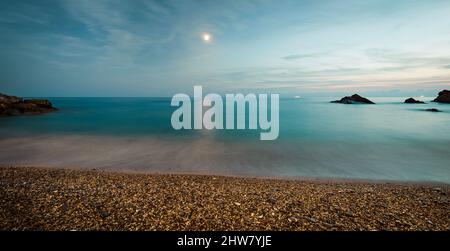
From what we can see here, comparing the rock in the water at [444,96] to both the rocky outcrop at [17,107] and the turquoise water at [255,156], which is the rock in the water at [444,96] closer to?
the turquoise water at [255,156]

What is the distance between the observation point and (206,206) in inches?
230

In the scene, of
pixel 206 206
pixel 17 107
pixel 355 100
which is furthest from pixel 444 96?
pixel 17 107

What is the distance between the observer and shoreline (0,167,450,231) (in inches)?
196

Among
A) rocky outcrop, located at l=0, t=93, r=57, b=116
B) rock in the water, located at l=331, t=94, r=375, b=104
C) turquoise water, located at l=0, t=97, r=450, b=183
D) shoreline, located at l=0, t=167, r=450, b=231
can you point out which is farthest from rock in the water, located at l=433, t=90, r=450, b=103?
rocky outcrop, located at l=0, t=93, r=57, b=116

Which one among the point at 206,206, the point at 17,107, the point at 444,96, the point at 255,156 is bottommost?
the point at 255,156

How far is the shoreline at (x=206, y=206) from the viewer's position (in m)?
4.98

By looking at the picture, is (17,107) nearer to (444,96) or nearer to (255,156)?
(255,156)

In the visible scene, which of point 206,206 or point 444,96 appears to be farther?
point 444,96

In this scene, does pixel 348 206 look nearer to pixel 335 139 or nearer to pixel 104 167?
pixel 104 167

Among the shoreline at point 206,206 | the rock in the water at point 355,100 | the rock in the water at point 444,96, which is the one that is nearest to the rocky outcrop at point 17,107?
the shoreline at point 206,206

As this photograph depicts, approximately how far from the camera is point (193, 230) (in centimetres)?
479

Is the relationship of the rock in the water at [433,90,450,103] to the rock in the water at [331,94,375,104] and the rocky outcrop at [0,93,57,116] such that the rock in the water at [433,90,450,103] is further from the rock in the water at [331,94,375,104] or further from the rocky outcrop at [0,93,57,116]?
the rocky outcrop at [0,93,57,116]
